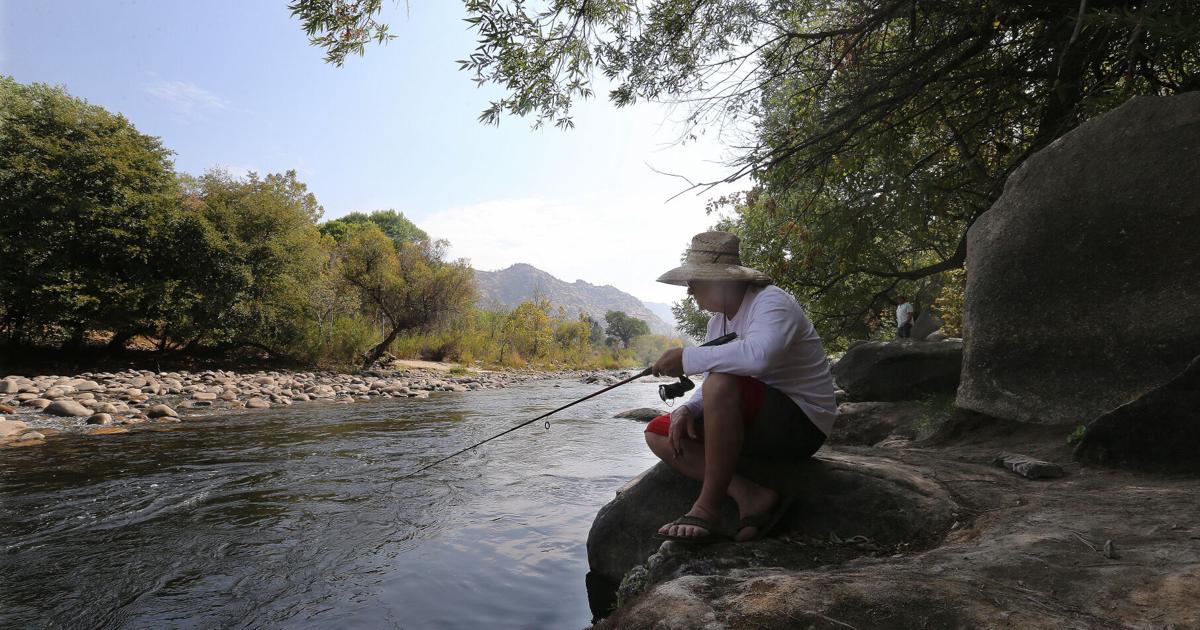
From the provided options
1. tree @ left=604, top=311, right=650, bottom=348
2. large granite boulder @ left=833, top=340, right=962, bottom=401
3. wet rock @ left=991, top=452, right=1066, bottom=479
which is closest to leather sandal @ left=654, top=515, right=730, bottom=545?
wet rock @ left=991, top=452, right=1066, bottom=479

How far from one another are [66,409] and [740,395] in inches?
522

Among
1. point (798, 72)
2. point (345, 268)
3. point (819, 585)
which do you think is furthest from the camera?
point (345, 268)

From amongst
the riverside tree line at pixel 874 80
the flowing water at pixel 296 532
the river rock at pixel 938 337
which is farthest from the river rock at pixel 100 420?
the river rock at pixel 938 337

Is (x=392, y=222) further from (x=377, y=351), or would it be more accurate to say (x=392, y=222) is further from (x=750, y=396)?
(x=750, y=396)

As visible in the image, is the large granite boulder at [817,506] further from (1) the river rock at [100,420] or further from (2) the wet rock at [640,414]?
(1) the river rock at [100,420]

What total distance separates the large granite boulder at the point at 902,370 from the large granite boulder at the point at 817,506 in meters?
5.40

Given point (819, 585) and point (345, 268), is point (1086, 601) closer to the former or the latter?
point (819, 585)

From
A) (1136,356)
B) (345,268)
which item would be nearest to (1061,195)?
(1136,356)

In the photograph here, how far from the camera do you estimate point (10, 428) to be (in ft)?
29.3

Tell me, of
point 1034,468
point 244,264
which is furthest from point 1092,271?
point 244,264

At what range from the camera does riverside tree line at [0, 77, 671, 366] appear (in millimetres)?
17125

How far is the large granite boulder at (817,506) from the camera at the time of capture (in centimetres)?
275

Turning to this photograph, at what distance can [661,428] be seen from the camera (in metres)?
3.14

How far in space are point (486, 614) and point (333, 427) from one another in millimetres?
8468
